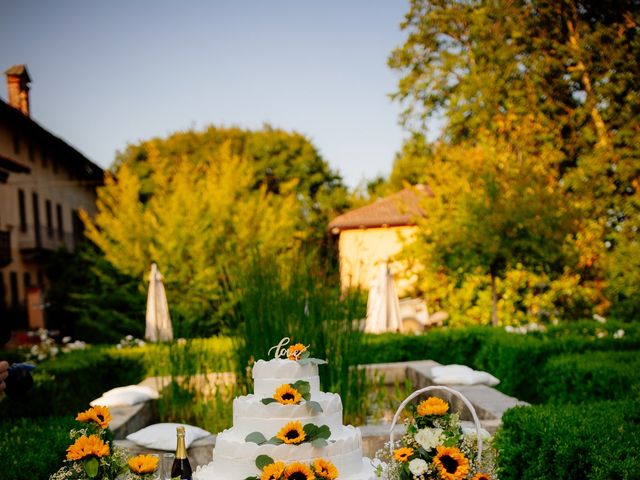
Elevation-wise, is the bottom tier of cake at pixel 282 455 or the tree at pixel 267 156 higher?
the tree at pixel 267 156

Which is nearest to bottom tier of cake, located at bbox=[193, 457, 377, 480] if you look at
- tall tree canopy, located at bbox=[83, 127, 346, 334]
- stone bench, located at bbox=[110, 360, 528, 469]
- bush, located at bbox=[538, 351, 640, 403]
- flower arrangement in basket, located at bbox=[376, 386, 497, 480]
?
flower arrangement in basket, located at bbox=[376, 386, 497, 480]

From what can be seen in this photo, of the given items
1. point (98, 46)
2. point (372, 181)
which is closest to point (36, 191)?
point (98, 46)

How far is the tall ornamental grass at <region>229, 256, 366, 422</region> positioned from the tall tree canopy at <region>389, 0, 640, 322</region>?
967cm

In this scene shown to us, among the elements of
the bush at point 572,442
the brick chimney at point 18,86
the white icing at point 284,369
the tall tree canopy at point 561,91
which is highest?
the brick chimney at point 18,86

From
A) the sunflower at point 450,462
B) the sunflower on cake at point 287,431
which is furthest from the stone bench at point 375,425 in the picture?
the sunflower at point 450,462

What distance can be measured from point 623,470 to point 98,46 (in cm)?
1485

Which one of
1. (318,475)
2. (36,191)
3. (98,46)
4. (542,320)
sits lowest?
(542,320)

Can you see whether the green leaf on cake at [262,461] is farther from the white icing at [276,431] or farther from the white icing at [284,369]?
the white icing at [284,369]

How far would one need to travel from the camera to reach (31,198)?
2836 centimetres

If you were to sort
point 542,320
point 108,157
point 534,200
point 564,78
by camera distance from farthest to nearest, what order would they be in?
1. point 108,157
2. point 564,78
3. point 542,320
4. point 534,200

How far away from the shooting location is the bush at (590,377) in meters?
6.40

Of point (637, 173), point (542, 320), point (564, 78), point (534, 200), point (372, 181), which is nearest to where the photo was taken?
point (534, 200)

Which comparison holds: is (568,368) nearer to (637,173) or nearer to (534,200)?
(534,200)

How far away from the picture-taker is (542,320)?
15.2 metres
